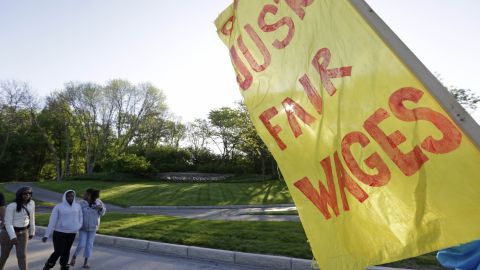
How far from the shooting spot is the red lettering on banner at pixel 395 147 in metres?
2.00

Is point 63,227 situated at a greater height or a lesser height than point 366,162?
lesser

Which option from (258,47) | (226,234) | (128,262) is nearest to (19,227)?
(128,262)

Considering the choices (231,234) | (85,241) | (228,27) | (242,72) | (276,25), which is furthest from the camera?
(231,234)

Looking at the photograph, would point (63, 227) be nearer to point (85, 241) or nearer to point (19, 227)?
point (19, 227)

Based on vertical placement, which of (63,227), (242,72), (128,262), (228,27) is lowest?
(128,262)

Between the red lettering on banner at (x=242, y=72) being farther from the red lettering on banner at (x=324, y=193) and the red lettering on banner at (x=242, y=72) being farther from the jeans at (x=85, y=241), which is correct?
the jeans at (x=85, y=241)

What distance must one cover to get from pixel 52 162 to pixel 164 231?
182 feet

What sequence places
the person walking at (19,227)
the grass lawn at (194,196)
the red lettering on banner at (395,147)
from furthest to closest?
1. the grass lawn at (194,196)
2. the person walking at (19,227)
3. the red lettering on banner at (395,147)

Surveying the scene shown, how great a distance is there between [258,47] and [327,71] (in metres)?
0.64

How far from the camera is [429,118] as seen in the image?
1.96 meters

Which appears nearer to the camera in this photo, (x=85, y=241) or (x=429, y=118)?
(x=429, y=118)

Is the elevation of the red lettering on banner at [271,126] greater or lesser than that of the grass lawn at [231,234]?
greater

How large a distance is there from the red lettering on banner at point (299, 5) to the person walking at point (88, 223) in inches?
291

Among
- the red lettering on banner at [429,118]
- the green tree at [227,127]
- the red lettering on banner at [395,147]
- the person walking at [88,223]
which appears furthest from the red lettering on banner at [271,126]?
the green tree at [227,127]
